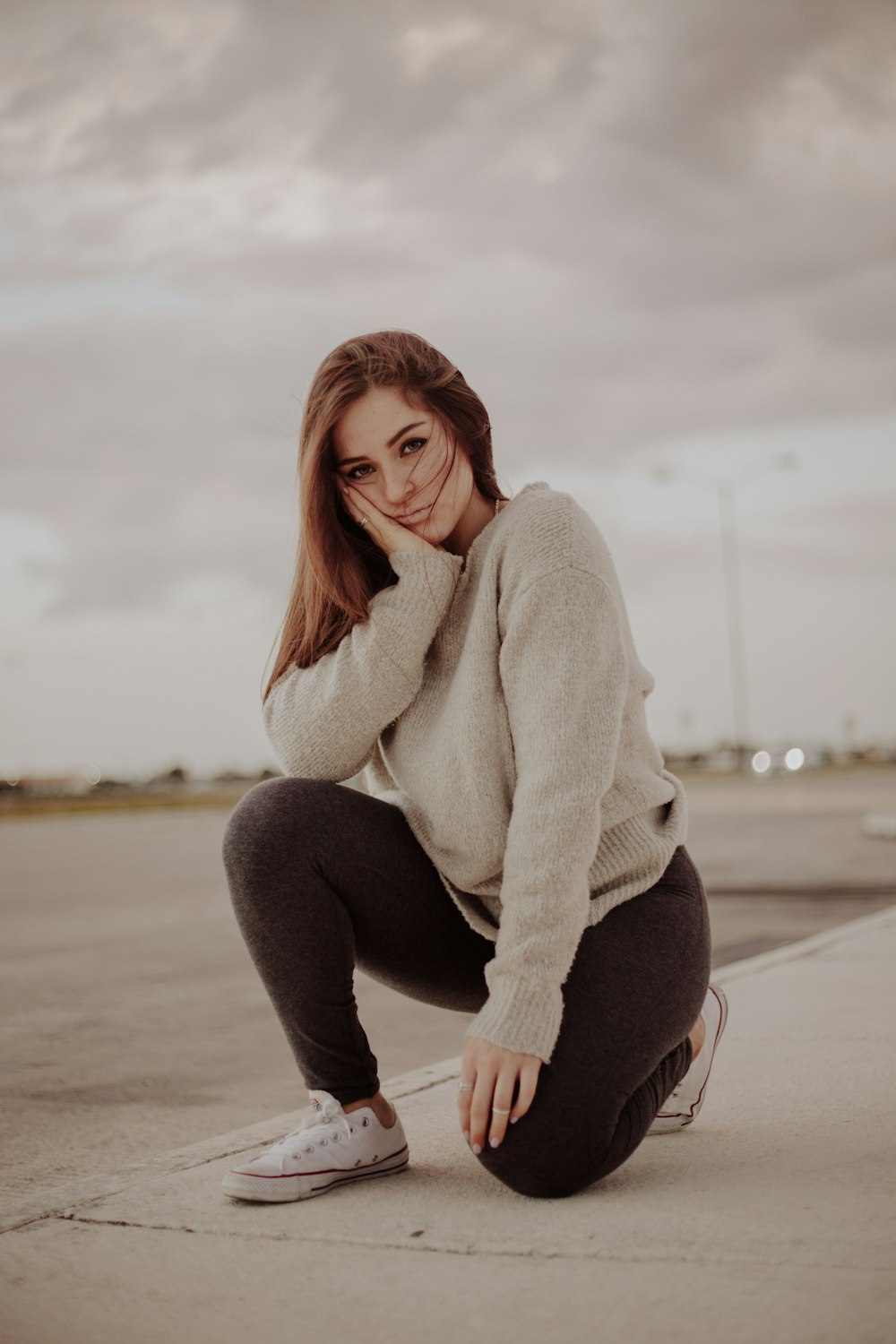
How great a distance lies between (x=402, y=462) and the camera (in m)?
2.93

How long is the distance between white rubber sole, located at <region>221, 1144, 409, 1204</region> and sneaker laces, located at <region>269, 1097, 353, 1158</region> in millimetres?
48

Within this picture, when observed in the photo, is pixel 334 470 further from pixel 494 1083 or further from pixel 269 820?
pixel 494 1083

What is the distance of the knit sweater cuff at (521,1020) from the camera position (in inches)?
93.2

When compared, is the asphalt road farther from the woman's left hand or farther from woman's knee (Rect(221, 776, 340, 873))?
the woman's left hand

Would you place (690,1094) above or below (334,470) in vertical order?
below

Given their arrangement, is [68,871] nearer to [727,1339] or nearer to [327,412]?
[327,412]

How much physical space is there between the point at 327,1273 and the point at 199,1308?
8.4 inches

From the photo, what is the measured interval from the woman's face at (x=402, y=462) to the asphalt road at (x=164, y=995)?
5.53 feet

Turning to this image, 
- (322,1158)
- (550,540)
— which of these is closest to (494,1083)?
(322,1158)

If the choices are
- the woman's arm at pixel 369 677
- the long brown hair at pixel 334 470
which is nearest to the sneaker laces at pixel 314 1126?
the woman's arm at pixel 369 677

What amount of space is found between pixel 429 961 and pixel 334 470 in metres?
1.04

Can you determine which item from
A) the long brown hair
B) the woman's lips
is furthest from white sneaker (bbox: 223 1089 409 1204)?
the woman's lips

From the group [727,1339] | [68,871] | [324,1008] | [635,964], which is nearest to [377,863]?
[324,1008]

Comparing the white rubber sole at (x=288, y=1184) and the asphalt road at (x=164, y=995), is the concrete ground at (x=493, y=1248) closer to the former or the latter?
the white rubber sole at (x=288, y=1184)
